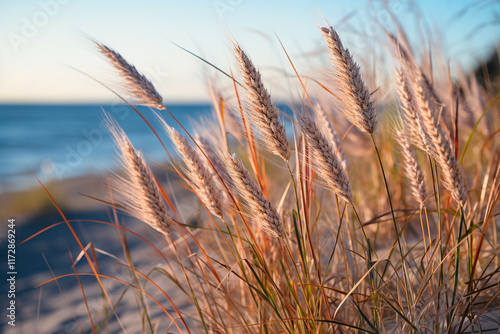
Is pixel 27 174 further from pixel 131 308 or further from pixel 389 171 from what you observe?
pixel 389 171

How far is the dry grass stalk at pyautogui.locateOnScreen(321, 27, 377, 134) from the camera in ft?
3.03

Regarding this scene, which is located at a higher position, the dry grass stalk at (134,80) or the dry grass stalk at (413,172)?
the dry grass stalk at (134,80)

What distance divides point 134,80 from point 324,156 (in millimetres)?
546

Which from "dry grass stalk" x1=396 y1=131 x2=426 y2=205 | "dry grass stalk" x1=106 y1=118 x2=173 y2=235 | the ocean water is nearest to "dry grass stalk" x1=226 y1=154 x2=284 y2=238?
"dry grass stalk" x1=106 y1=118 x2=173 y2=235

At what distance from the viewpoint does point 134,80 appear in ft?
3.34

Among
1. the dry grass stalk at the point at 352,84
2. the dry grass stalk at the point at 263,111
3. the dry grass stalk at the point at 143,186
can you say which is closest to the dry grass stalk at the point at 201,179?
the dry grass stalk at the point at 143,186

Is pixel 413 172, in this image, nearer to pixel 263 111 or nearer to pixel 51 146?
pixel 263 111

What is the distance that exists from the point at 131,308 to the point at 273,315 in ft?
4.65

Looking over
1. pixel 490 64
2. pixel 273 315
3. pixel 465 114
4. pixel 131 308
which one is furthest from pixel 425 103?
pixel 490 64

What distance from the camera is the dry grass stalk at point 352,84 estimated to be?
923 mm

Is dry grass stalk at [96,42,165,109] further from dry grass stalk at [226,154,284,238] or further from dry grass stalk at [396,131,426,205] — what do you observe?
dry grass stalk at [396,131,426,205]

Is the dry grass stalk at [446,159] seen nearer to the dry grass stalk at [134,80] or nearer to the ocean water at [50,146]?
the dry grass stalk at [134,80]

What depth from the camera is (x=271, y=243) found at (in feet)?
4.97

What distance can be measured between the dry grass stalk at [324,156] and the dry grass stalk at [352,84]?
0.12 meters
